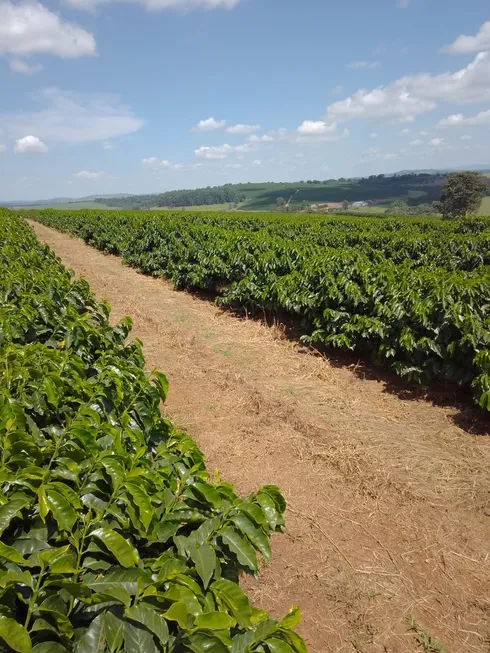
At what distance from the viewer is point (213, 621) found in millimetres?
1245

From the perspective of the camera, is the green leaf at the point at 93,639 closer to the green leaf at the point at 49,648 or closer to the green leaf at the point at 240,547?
the green leaf at the point at 49,648

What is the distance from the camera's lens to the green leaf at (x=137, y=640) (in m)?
1.20

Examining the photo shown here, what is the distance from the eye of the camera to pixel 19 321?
338 centimetres

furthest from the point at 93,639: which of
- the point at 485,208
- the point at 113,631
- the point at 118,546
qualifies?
the point at 485,208

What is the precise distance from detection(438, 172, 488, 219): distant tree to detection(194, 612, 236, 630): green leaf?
6996 centimetres

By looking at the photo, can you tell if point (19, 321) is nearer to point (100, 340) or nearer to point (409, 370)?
point (100, 340)

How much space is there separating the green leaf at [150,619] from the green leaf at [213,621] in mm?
Result: 97

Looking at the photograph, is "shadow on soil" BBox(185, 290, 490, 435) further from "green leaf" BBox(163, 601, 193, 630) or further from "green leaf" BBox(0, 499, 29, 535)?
"green leaf" BBox(0, 499, 29, 535)

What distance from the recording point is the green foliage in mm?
1237

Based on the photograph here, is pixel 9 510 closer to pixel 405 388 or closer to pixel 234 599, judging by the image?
pixel 234 599

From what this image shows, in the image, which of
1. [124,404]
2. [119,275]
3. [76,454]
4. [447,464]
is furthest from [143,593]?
[119,275]

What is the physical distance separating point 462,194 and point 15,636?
73.8 metres

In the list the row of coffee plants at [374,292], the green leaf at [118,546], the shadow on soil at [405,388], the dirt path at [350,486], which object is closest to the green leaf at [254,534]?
the green leaf at [118,546]

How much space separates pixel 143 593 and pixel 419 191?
440ft
